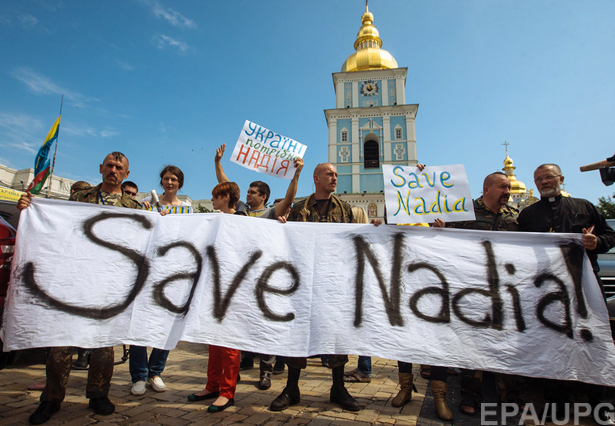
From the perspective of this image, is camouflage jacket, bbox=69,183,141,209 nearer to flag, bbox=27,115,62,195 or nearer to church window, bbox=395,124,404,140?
flag, bbox=27,115,62,195

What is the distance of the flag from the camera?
332 cm

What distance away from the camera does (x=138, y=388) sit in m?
3.42

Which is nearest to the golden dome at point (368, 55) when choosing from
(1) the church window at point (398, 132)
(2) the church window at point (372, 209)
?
(1) the church window at point (398, 132)

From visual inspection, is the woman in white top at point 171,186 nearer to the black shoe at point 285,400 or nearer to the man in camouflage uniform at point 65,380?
the man in camouflage uniform at point 65,380

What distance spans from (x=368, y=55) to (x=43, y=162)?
42.9 metres

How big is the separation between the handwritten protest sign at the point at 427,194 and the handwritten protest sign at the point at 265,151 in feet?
5.08

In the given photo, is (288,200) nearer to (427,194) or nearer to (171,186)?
(427,194)

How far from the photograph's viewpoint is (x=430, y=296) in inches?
120

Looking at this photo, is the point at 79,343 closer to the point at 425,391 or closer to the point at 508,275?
the point at 425,391

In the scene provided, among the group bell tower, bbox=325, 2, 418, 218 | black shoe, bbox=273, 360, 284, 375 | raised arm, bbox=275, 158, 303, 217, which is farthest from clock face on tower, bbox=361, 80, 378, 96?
black shoe, bbox=273, 360, 284, 375

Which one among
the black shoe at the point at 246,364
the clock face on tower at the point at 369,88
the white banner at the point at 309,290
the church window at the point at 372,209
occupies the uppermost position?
the clock face on tower at the point at 369,88

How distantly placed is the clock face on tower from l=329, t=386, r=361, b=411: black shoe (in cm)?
3928

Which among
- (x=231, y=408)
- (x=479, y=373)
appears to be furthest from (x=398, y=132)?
(x=231, y=408)

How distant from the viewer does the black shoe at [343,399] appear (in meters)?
3.08
